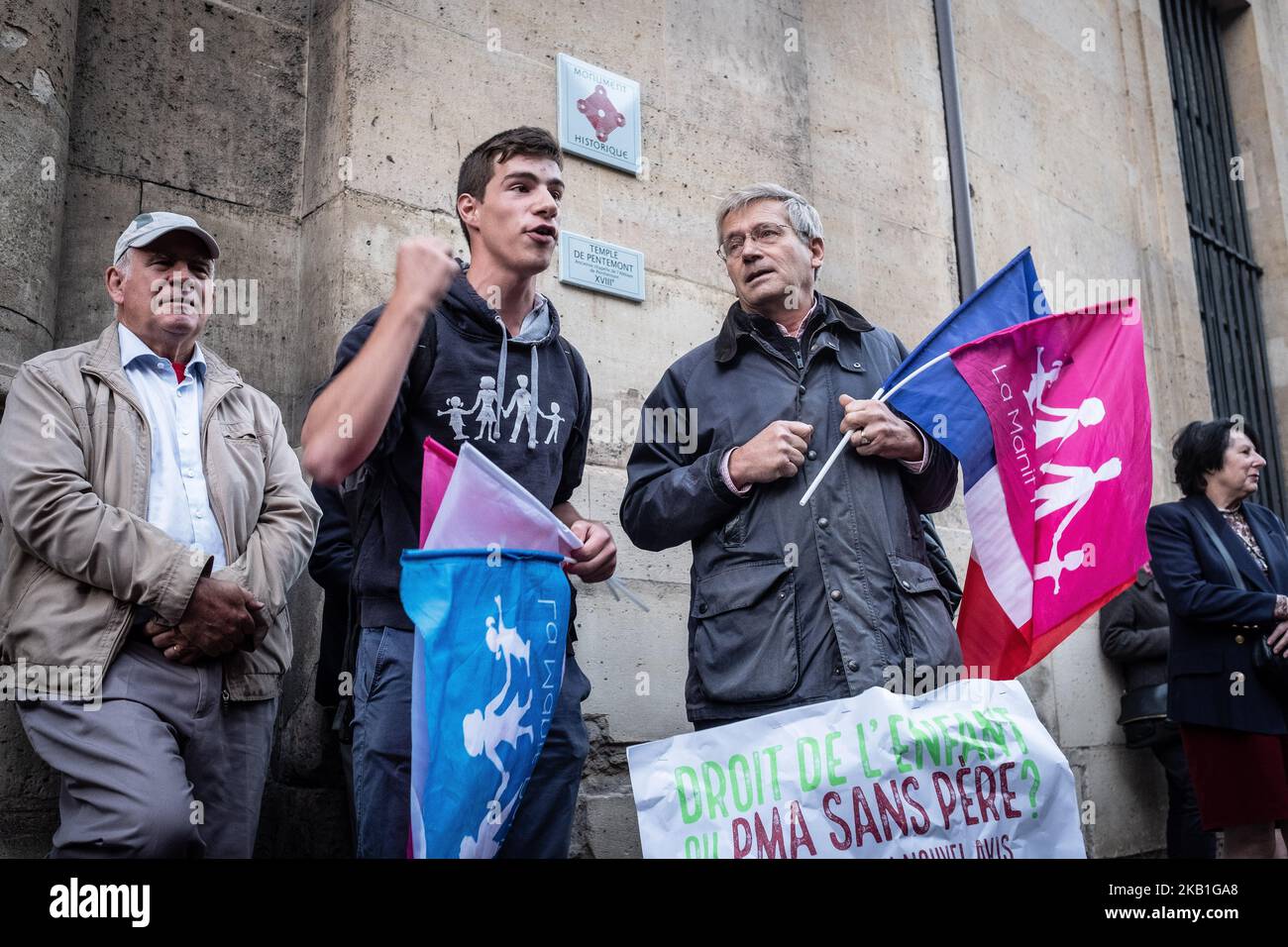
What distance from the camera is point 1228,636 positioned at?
437 cm

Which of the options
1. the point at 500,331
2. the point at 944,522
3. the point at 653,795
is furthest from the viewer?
the point at 944,522

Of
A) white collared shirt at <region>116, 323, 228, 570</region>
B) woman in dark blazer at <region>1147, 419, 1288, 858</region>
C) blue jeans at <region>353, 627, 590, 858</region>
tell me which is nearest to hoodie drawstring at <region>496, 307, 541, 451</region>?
blue jeans at <region>353, 627, 590, 858</region>

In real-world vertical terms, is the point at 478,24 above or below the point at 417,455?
above

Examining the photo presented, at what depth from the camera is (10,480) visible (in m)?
2.65

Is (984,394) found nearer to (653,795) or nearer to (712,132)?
(653,795)

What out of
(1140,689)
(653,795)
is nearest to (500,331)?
(653,795)

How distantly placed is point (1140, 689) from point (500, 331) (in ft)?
16.9

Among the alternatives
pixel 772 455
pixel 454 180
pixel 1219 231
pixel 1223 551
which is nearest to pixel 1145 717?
pixel 1223 551

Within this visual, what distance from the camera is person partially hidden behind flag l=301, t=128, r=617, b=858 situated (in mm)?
2404

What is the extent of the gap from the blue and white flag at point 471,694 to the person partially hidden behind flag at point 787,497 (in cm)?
61

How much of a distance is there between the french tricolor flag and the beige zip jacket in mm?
1669

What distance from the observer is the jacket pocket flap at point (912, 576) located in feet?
9.27

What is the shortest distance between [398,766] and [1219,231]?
9.03m

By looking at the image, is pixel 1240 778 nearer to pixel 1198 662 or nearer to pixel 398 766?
pixel 1198 662
